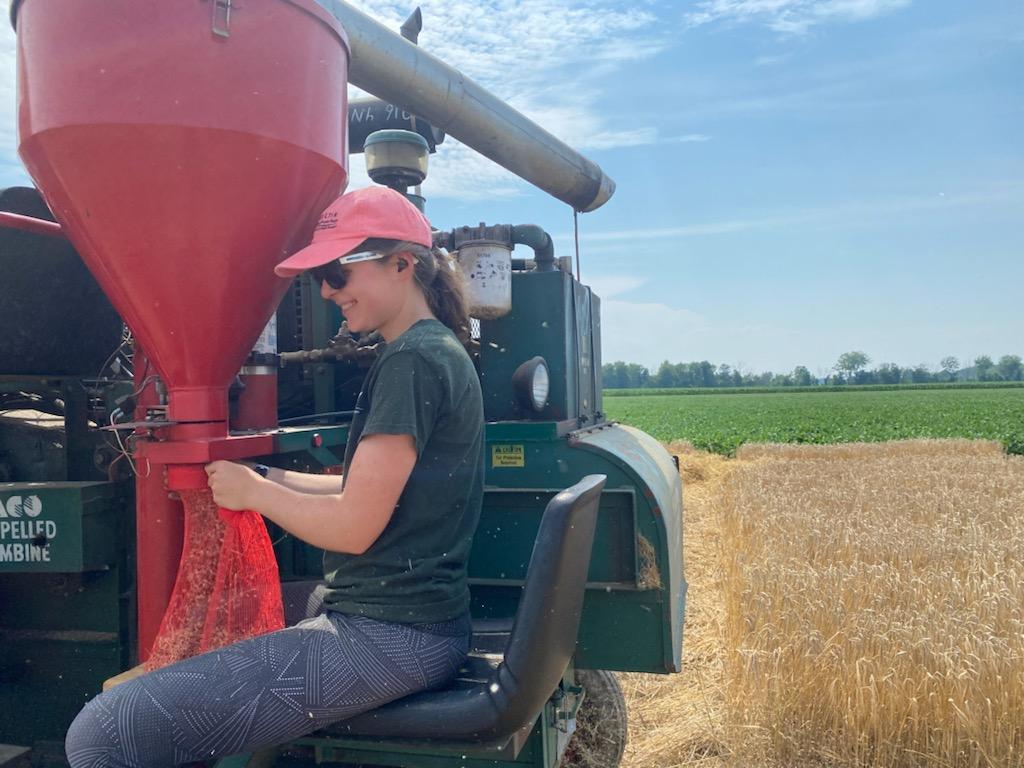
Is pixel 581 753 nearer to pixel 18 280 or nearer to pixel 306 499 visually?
pixel 306 499

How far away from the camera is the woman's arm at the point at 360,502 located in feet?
5.48

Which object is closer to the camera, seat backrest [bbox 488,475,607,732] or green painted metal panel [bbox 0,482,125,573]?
seat backrest [bbox 488,475,607,732]

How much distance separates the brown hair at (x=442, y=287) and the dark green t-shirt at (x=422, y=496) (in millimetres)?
164

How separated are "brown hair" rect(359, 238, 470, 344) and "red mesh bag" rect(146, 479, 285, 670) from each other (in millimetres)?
667

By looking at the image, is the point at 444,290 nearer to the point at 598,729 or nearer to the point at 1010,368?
the point at 598,729

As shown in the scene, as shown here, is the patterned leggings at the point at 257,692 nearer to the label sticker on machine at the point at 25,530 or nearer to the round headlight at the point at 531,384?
the label sticker on machine at the point at 25,530

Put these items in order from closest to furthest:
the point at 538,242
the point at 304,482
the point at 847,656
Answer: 1. the point at 304,482
2. the point at 538,242
3. the point at 847,656

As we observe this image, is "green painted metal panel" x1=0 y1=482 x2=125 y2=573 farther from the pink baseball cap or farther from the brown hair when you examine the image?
the brown hair

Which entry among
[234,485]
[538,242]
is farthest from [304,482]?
[538,242]

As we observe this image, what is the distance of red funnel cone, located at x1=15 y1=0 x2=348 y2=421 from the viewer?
1832 mm

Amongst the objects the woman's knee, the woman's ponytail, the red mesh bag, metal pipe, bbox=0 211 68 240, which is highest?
metal pipe, bbox=0 211 68 240

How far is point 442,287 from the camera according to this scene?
2.03m

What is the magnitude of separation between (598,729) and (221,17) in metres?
2.93

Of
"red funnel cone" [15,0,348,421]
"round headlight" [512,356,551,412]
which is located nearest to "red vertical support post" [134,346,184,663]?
"red funnel cone" [15,0,348,421]
